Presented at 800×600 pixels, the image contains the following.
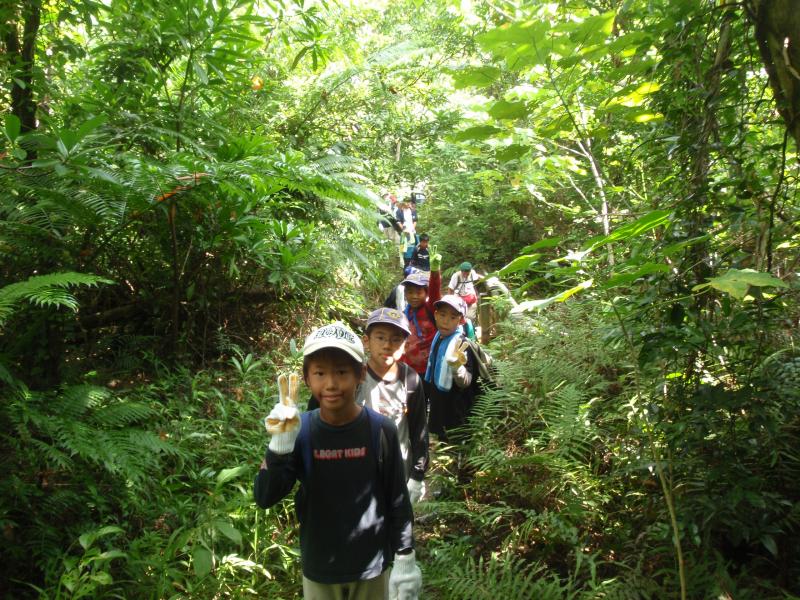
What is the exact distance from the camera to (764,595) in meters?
2.53

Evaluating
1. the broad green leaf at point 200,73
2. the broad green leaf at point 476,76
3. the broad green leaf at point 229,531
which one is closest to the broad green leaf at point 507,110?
the broad green leaf at point 476,76

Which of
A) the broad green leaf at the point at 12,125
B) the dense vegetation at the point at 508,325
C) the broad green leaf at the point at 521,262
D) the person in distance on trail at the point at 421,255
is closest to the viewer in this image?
the broad green leaf at the point at 521,262

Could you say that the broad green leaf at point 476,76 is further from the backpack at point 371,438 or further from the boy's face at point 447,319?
the boy's face at point 447,319

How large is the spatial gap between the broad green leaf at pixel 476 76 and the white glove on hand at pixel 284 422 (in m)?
1.36

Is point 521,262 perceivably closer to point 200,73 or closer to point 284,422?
point 284,422

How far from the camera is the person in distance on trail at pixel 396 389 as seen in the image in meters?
3.15

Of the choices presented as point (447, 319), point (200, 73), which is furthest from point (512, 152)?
point (200, 73)

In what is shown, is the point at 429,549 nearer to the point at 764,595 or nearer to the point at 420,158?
the point at 764,595

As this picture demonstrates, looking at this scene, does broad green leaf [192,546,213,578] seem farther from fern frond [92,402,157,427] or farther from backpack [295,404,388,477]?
backpack [295,404,388,477]

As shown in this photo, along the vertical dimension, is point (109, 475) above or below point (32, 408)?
Result: below

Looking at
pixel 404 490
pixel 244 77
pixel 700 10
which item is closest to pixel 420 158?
pixel 244 77

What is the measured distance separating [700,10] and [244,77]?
4.35m

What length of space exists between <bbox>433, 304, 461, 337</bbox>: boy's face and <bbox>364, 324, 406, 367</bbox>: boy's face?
3.17ft

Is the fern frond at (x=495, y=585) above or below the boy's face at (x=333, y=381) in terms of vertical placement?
below
